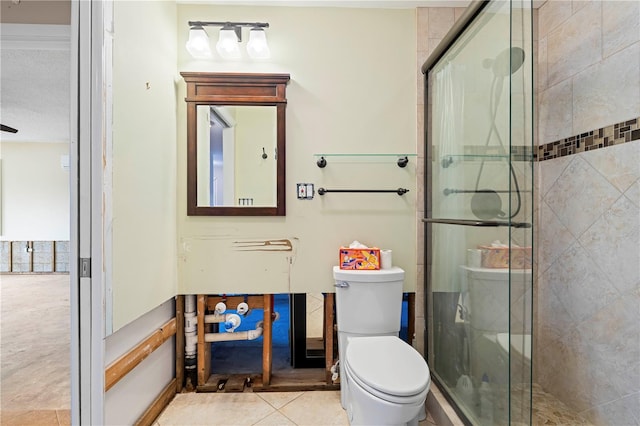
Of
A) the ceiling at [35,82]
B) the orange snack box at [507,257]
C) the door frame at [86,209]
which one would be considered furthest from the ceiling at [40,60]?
the orange snack box at [507,257]

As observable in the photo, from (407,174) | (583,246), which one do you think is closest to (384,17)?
(407,174)

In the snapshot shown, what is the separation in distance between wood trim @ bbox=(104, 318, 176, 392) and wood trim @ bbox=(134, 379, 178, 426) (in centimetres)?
30

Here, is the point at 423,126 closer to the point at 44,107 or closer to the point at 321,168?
the point at 321,168

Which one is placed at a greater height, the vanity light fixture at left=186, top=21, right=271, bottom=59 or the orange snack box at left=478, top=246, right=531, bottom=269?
the vanity light fixture at left=186, top=21, right=271, bottom=59

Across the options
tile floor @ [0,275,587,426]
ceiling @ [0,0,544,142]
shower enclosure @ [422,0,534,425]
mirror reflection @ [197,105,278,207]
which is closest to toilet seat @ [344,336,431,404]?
shower enclosure @ [422,0,534,425]

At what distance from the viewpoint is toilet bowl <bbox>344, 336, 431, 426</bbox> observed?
4.13ft

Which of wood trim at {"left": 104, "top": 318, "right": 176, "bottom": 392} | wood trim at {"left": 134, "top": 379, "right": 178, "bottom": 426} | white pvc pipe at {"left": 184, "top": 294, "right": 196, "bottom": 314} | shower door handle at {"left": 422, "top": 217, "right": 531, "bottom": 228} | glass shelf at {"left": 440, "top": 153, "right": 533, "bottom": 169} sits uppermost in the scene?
glass shelf at {"left": 440, "top": 153, "right": 533, "bottom": 169}

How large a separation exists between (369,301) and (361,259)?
0.25m

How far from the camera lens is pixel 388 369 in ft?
4.54

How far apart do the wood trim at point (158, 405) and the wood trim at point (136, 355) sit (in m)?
0.30

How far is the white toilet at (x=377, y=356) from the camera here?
1274 millimetres

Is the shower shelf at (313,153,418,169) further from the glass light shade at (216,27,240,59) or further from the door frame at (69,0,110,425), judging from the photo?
the door frame at (69,0,110,425)

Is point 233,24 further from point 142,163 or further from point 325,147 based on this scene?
point 142,163

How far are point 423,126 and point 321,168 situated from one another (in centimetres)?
71
